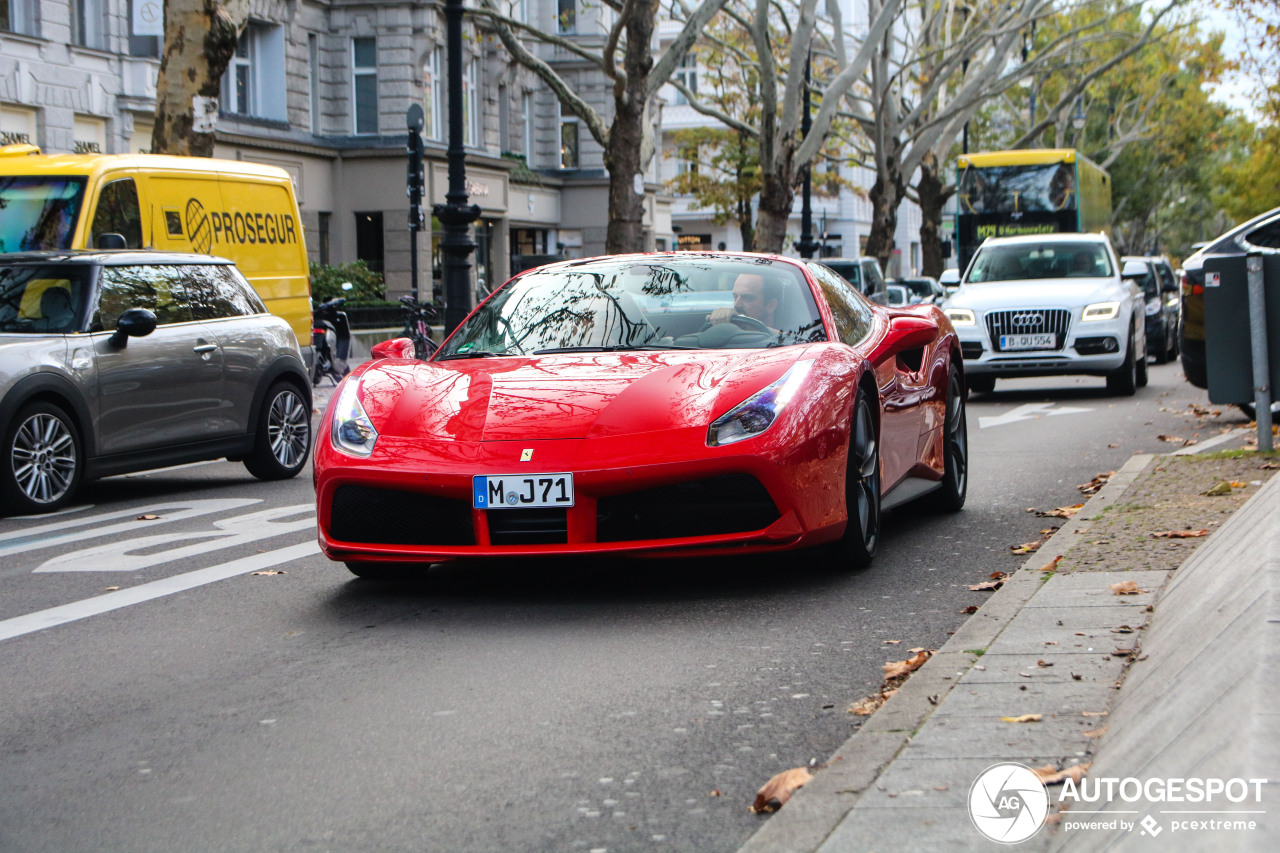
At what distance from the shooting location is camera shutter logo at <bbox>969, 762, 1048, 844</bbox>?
3.24 metres

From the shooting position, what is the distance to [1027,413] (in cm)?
1584

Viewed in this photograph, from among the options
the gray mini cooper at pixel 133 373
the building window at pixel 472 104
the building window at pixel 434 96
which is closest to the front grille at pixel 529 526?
the gray mini cooper at pixel 133 373

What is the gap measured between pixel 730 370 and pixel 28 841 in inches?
134

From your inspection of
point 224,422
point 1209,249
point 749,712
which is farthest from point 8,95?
point 749,712

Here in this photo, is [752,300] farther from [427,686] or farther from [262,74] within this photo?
[262,74]

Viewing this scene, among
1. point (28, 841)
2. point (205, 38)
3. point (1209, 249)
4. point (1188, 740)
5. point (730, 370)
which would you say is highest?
point (205, 38)

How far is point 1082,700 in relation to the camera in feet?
13.7

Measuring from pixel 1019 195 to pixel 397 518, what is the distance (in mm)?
31663

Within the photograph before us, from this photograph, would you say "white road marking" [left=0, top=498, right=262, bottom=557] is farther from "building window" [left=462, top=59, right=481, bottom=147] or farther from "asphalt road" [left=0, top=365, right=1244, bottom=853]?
"building window" [left=462, top=59, right=481, bottom=147]

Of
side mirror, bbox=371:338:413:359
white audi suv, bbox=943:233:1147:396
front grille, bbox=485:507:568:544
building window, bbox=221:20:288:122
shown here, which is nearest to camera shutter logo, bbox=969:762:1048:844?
front grille, bbox=485:507:568:544

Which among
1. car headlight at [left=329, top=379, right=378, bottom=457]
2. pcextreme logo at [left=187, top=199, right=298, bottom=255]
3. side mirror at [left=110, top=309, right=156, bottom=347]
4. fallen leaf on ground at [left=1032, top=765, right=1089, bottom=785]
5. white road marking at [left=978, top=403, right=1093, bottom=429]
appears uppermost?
pcextreme logo at [left=187, top=199, right=298, bottom=255]

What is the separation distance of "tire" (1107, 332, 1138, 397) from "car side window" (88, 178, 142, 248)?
981 centimetres

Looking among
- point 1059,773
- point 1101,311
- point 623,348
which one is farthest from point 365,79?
point 1059,773

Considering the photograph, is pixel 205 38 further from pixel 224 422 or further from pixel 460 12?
pixel 224 422
